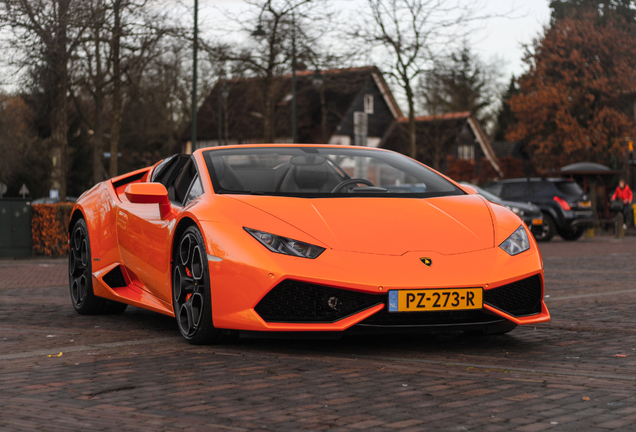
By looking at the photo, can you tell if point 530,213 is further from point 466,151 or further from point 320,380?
point 466,151

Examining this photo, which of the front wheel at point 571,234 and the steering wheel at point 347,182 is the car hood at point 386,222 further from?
the front wheel at point 571,234

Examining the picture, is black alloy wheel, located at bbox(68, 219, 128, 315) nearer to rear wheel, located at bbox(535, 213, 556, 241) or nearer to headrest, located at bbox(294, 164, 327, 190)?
headrest, located at bbox(294, 164, 327, 190)

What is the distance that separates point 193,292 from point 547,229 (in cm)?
1880

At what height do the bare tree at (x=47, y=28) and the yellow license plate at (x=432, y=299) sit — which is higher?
the bare tree at (x=47, y=28)

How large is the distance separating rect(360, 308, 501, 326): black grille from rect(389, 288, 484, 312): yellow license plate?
0.15 ft

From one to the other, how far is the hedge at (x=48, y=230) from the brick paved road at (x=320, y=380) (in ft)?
35.6

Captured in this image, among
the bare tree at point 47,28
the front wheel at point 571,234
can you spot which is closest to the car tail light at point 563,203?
the front wheel at point 571,234

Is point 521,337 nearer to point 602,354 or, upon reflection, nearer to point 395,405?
point 602,354

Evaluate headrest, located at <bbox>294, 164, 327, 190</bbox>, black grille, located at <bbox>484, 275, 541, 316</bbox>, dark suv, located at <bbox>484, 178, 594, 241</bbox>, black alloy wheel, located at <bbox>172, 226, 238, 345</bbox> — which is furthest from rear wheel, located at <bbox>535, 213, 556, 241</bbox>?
black alloy wheel, located at <bbox>172, 226, 238, 345</bbox>

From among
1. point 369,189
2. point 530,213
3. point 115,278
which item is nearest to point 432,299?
point 369,189

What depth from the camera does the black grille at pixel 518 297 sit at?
198 inches

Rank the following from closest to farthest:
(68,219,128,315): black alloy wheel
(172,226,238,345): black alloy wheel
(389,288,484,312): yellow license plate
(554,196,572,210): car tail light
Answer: (389,288,484,312): yellow license plate
(172,226,238,345): black alloy wheel
(68,219,128,315): black alloy wheel
(554,196,572,210): car tail light

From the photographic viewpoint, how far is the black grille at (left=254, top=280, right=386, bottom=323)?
4836mm

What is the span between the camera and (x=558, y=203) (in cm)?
2300
